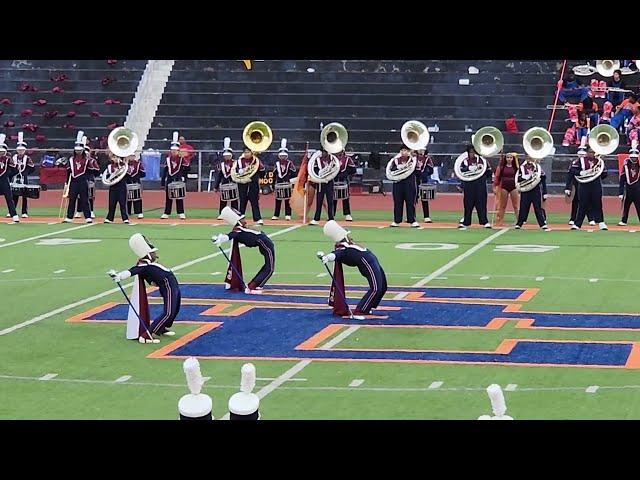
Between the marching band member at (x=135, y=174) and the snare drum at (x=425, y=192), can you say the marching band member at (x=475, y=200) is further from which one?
the marching band member at (x=135, y=174)

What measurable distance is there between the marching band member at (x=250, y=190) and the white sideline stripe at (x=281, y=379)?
14535 millimetres

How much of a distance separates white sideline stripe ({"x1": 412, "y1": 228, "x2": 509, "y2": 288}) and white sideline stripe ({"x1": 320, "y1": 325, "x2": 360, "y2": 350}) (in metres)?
3.53

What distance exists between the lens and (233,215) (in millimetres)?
18516

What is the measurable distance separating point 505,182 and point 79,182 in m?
8.53

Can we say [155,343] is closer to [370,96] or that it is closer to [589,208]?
[589,208]

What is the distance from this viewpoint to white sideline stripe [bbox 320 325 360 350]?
14820 millimetres

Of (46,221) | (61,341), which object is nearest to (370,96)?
(46,221)

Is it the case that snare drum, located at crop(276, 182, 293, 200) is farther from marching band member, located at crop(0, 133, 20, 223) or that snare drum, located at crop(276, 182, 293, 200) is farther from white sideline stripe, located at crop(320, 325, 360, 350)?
white sideline stripe, located at crop(320, 325, 360, 350)

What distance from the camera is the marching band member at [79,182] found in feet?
93.6

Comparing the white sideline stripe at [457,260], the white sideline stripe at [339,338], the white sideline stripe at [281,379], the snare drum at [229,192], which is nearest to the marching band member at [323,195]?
the snare drum at [229,192]

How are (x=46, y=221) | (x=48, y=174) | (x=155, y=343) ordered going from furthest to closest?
(x=48, y=174)
(x=46, y=221)
(x=155, y=343)

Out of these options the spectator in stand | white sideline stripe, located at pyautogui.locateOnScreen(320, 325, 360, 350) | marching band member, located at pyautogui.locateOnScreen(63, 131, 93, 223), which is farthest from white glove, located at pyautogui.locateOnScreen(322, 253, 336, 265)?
the spectator in stand
